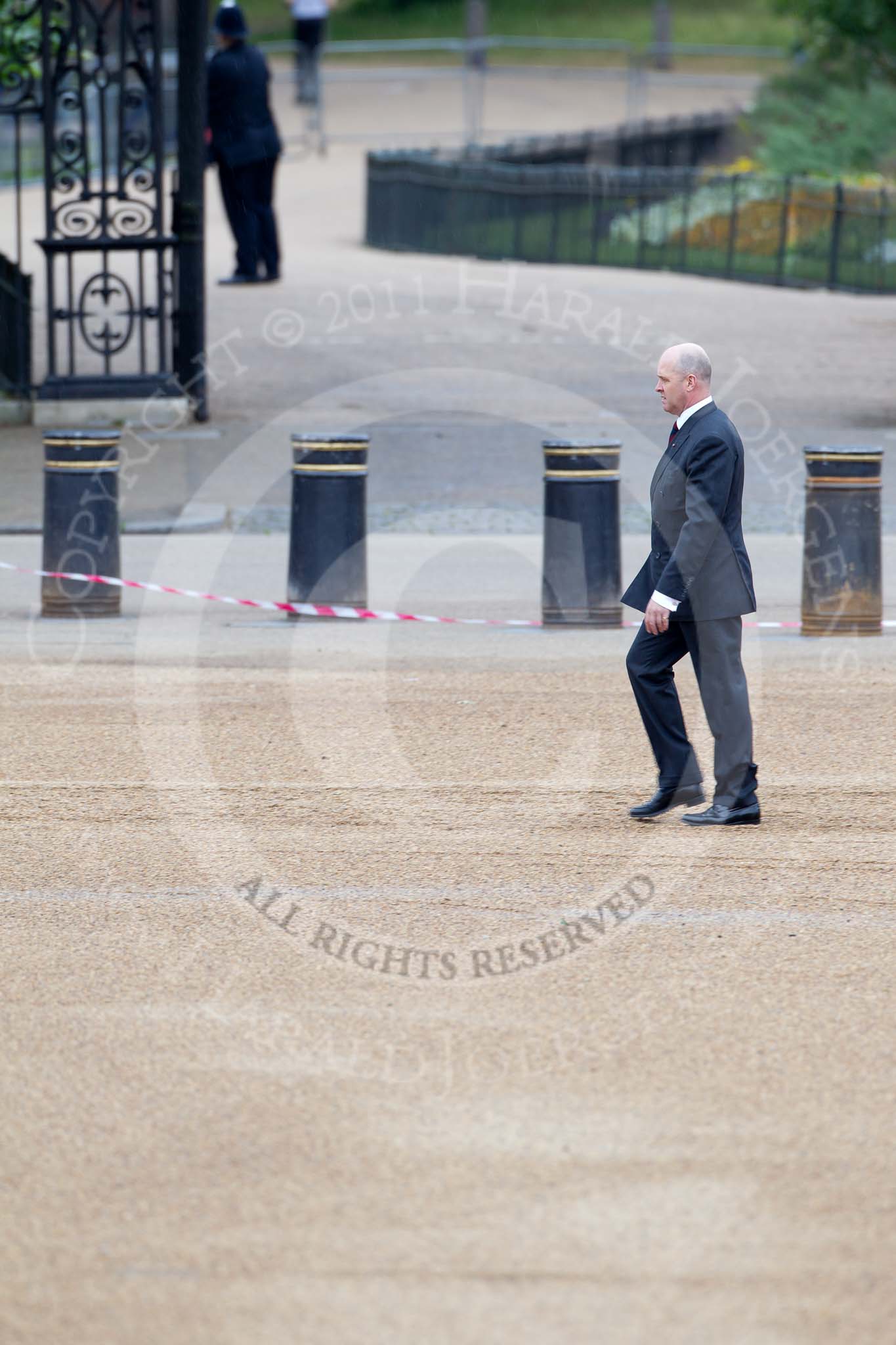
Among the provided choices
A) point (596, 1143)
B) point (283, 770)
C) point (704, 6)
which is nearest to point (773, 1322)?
point (596, 1143)

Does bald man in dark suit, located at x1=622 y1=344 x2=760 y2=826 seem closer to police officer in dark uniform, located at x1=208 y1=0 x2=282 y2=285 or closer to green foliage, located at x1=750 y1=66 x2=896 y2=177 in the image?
police officer in dark uniform, located at x1=208 y1=0 x2=282 y2=285

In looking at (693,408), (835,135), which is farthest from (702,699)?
(835,135)

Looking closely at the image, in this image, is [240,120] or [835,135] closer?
[240,120]

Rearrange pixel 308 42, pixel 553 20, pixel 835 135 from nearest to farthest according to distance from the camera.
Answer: pixel 835 135
pixel 308 42
pixel 553 20

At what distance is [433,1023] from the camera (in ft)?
16.8

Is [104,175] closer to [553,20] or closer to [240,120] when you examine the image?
[240,120]

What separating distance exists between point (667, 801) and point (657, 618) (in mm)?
764

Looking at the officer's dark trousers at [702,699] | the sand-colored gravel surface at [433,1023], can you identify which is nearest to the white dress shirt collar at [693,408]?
the officer's dark trousers at [702,699]

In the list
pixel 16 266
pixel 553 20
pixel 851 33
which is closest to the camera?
pixel 16 266

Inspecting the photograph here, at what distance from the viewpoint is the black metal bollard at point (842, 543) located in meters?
10.0

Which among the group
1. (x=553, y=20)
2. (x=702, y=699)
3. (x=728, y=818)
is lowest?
(x=728, y=818)

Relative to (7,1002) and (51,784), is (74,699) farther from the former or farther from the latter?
(7,1002)

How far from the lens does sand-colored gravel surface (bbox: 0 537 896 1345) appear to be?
150 inches

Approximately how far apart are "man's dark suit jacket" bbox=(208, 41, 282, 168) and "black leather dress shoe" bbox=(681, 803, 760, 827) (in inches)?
525
